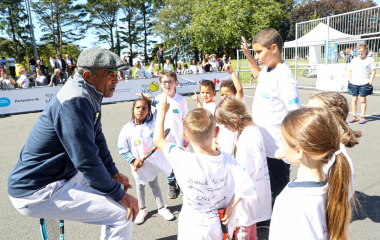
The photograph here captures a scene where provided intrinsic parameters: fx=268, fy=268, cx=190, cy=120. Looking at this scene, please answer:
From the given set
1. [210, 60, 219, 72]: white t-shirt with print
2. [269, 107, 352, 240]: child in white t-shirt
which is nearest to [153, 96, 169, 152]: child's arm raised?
[269, 107, 352, 240]: child in white t-shirt

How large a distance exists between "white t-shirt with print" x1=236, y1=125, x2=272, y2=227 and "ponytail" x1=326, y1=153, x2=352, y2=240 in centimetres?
100

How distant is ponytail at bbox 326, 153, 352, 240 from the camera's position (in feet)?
4.62

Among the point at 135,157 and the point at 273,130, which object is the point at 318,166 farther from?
the point at 135,157

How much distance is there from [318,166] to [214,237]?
977mm

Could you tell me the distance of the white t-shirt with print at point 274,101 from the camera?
256 cm

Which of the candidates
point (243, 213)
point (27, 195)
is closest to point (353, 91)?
point (243, 213)

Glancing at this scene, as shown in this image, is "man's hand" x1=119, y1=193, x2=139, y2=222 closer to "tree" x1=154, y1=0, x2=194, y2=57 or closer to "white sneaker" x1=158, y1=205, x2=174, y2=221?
"white sneaker" x1=158, y1=205, x2=174, y2=221

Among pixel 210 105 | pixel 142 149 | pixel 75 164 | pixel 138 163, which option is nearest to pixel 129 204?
pixel 75 164

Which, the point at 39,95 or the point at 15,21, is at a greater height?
the point at 15,21

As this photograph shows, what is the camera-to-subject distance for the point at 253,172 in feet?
8.16

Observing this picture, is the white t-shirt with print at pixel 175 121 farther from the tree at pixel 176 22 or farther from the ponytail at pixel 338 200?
the tree at pixel 176 22

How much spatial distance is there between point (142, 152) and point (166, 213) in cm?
80

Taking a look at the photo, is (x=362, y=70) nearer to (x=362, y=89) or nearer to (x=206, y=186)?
(x=362, y=89)

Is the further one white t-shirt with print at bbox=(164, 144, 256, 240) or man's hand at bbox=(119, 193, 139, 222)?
man's hand at bbox=(119, 193, 139, 222)
